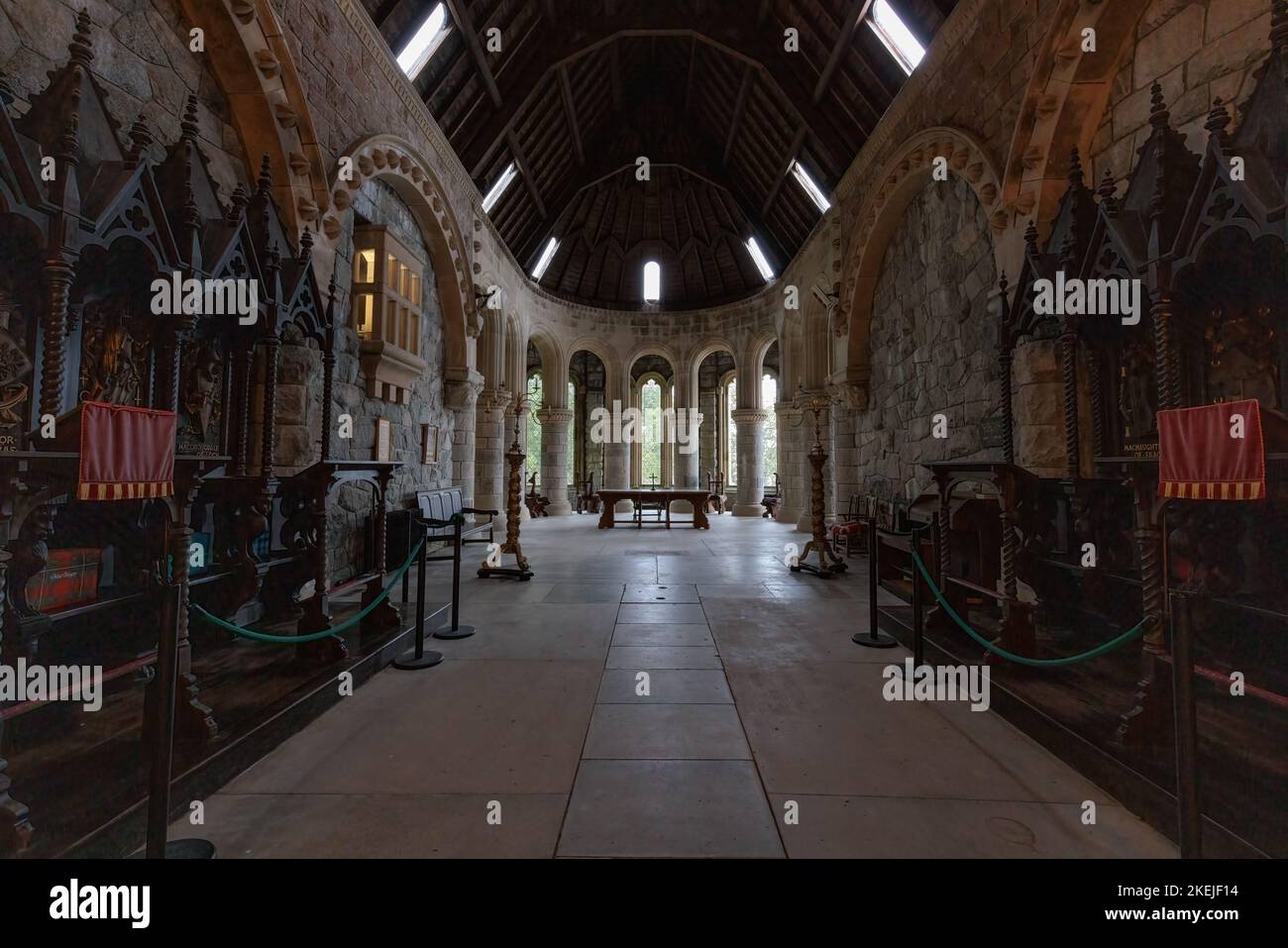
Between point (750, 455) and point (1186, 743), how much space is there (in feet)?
42.5

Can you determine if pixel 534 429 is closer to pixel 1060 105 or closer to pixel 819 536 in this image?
pixel 819 536

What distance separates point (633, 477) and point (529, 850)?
16.4 meters

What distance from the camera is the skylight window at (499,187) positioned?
31.8 ft

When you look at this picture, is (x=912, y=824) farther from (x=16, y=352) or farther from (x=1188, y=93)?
(x=1188, y=93)

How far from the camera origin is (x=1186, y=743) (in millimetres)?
1380

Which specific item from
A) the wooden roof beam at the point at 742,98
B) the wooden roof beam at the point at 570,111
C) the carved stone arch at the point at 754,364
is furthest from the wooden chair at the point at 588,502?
the wooden roof beam at the point at 742,98

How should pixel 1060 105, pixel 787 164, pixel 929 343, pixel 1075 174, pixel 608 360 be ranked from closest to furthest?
pixel 1075 174 < pixel 1060 105 < pixel 929 343 < pixel 787 164 < pixel 608 360

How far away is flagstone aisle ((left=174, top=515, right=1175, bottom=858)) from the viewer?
63.7 inches

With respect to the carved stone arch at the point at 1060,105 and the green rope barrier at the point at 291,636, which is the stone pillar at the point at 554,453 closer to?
the green rope barrier at the point at 291,636

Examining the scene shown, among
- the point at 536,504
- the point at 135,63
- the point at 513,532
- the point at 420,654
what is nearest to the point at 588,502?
the point at 536,504

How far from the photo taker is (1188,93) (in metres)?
3.06

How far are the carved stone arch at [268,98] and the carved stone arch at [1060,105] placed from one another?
18.5 feet

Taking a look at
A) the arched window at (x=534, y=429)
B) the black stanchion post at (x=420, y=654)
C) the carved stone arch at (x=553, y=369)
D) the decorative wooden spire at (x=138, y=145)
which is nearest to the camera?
the decorative wooden spire at (x=138, y=145)
